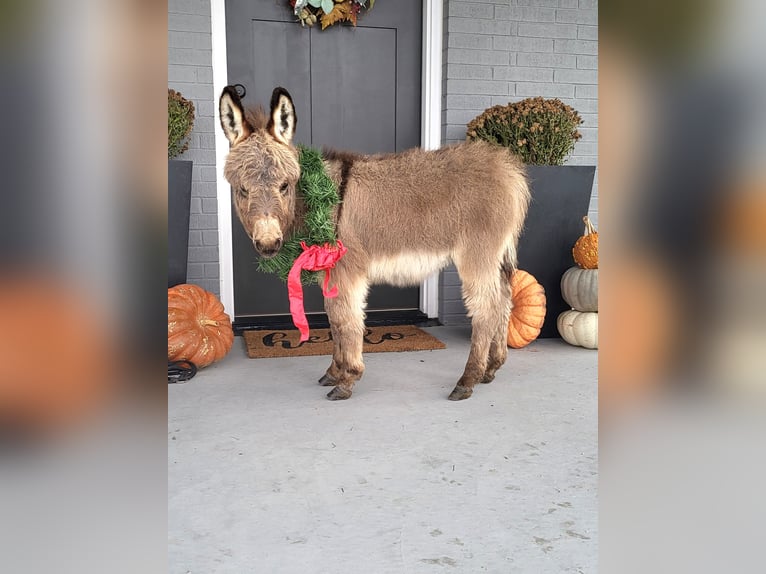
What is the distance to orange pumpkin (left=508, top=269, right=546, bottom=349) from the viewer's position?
4.07m

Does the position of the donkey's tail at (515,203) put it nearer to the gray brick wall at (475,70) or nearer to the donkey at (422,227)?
the donkey at (422,227)

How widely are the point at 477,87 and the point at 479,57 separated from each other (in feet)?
0.81

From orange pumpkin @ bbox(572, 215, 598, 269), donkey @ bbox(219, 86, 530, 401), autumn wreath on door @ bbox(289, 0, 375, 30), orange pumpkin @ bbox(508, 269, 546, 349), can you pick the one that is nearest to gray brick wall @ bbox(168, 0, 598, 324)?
autumn wreath on door @ bbox(289, 0, 375, 30)

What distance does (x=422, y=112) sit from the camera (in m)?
5.05

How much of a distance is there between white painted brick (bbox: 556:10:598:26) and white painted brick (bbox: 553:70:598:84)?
42 centimetres

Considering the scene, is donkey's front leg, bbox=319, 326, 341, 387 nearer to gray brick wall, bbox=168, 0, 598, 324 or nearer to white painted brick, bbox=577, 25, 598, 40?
gray brick wall, bbox=168, 0, 598, 324

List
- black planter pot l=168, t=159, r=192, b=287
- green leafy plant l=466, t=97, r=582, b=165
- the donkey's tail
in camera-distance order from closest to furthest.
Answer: the donkey's tail → black planter pot l=168, t=159, r=192, b=287 → green leafy plant l=466, t=97, r=582, b=165

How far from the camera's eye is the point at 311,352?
409 cm

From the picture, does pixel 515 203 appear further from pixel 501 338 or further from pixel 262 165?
pixel 262 165

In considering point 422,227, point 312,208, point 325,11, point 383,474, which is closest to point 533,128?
point 422,227
